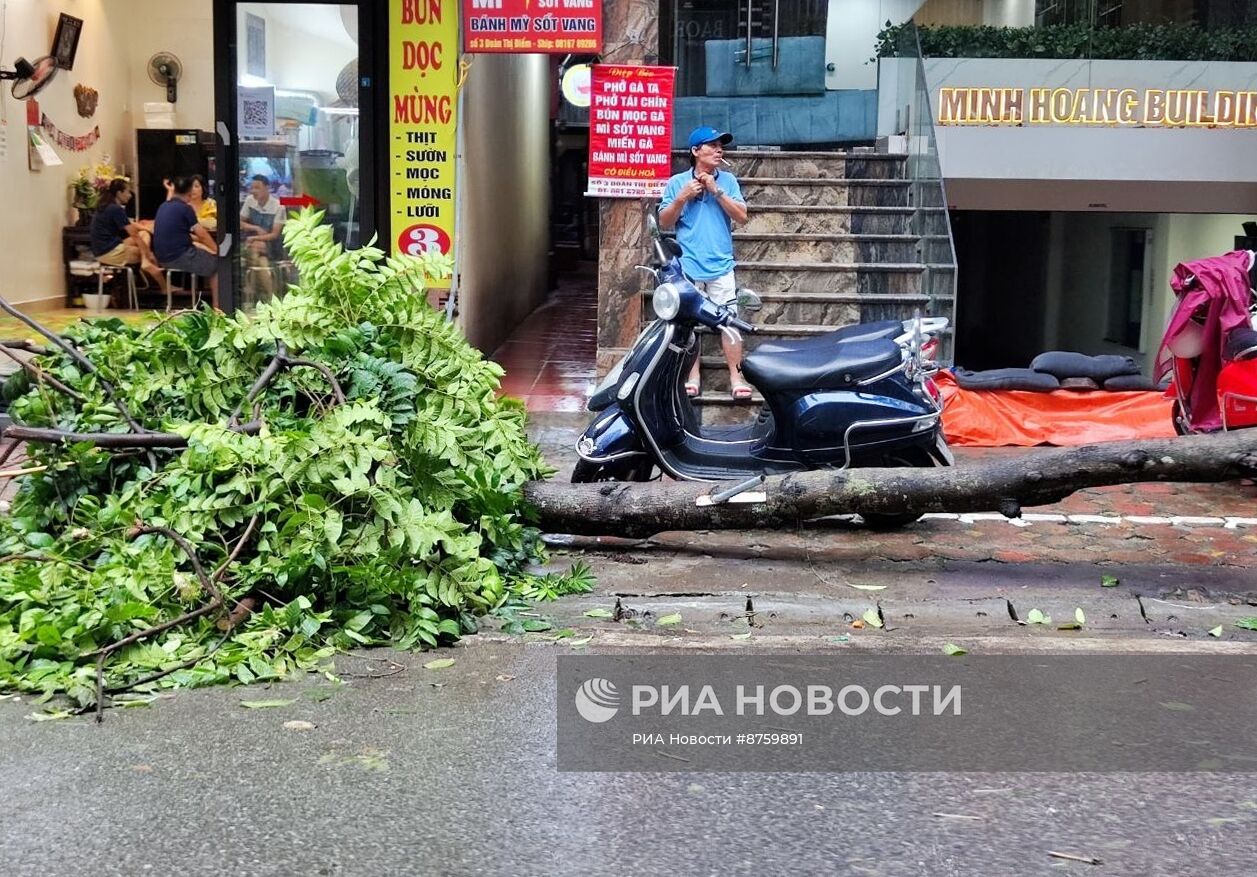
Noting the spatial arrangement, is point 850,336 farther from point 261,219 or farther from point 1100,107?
point 1100,107

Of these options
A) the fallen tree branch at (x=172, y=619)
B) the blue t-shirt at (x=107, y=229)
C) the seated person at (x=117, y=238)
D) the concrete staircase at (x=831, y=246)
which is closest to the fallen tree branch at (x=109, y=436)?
the fallen tree branch at (x=172, y=619)

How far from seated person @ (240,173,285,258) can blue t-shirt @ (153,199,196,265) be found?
8.80 feet

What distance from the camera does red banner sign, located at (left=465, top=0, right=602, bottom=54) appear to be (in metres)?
9.70

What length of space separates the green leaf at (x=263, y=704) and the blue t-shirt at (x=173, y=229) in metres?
9.59

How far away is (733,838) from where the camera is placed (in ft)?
12.4

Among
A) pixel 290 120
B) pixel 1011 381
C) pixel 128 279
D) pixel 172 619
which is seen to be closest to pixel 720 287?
pixel 1011 381

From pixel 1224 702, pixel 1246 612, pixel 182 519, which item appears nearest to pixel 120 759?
pixel 182 519

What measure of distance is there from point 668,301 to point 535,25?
11.7 ft

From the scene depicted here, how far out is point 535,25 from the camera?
9.74 meters

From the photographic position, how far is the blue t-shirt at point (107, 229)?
603 inches

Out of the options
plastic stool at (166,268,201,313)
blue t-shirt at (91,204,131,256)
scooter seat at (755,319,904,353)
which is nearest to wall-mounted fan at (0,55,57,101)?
blue t-shirt at (91,204,131,256)

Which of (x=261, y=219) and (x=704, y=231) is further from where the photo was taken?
(x=261, y=219)

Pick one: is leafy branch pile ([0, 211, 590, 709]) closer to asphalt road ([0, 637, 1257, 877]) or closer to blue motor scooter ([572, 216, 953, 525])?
asphalt road ([0, 637, 1257, 877])

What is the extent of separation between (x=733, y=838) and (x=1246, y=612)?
3197mm
